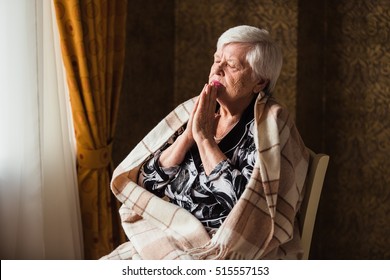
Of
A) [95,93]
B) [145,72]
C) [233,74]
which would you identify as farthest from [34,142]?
[233,74]

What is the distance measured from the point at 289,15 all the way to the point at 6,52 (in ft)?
5.40

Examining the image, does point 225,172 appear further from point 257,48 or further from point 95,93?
point 95,93

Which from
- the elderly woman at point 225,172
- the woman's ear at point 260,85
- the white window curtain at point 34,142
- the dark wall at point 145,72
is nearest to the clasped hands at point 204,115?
the elderly woman at point 225,172

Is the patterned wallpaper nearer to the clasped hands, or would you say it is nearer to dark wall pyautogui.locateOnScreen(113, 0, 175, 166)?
dark wall pyautogui.locateOnScreen(113, 0, 175, 166)

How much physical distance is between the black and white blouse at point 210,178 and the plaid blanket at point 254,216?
43mm

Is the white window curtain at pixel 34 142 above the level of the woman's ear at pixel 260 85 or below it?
below

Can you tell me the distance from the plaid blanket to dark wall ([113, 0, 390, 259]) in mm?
1615

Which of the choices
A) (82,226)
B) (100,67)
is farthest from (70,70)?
(82,226)

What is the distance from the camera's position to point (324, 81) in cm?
400

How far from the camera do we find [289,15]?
3.80 m

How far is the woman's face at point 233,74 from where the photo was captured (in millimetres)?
2164

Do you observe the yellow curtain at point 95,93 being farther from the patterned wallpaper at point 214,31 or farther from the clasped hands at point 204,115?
the clasped hands at point 204,115

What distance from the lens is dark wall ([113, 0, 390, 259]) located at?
3834 mm
